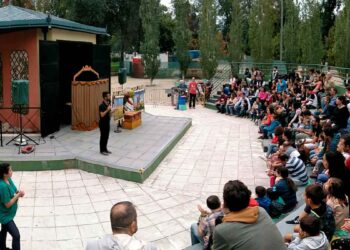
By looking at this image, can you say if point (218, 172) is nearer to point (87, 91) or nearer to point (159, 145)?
point (159, 145)

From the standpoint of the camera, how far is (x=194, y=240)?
5914 mm

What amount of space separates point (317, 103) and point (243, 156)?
13.5 ft

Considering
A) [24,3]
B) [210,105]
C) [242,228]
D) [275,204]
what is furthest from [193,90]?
[24,3]

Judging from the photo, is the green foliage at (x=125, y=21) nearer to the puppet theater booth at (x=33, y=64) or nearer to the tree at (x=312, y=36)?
the tree at (x=312, y=36)

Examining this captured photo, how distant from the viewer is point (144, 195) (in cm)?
901

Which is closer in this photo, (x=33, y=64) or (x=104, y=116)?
(x=104, y=116)

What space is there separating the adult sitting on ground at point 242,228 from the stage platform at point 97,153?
6.77m

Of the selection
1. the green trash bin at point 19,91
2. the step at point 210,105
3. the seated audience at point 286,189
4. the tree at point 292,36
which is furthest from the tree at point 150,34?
the seated audience at point 286,189

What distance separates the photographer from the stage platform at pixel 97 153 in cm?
1012

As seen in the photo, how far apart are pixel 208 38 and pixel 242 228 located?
27.0 metres

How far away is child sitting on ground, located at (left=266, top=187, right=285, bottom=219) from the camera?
22.0ft

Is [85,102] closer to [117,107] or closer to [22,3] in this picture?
[117,107]

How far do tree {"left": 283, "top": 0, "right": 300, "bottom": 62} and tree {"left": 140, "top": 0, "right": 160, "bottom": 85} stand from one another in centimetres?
1051

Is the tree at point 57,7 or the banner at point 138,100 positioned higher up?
the tree at point 57,7
